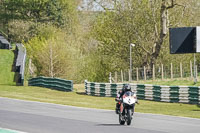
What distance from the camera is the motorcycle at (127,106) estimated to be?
1759 centimetres

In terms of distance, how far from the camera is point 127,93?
17.9 m

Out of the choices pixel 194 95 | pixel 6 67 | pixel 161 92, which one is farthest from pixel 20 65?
pixel 194 95

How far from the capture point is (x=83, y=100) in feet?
118

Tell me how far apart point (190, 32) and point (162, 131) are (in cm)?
1802

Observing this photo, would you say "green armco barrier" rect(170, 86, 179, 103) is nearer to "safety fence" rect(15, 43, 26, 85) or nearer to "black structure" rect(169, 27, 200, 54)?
"black structure" rect(169, 27, 200, 54)

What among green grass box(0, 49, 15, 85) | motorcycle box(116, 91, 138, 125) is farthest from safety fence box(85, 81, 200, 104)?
green grass box(0, 49, 15, 85)

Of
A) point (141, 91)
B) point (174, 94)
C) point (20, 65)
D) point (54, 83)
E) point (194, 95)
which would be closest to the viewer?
point (194, 95)

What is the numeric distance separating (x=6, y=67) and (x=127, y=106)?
43.6 meters

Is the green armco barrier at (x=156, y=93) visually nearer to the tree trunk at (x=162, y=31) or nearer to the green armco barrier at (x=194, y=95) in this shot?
the green armco barrier at (x=194, y=95)

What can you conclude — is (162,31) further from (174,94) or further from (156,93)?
(174,94)

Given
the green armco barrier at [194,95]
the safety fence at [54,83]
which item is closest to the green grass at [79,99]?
the green armco barrier at [194,95]

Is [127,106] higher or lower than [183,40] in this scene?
lower

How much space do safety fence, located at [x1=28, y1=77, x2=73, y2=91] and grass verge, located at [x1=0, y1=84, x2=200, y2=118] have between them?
2.82ft

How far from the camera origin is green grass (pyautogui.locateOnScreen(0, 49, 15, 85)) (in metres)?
53.6
